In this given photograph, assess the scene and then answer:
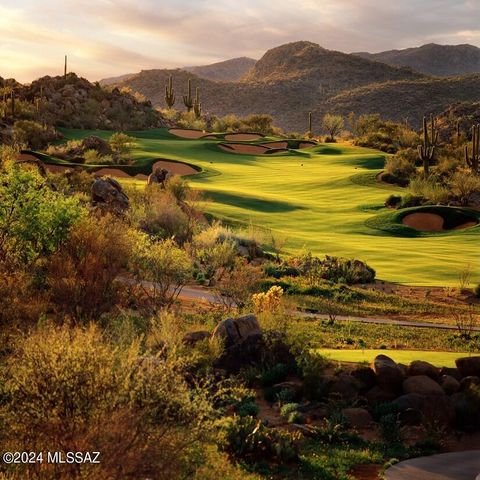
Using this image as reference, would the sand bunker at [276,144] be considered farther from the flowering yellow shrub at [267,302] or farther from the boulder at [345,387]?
the boulder at [345,387]

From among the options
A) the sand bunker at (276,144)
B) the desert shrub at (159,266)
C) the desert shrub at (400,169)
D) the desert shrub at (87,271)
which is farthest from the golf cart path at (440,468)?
the sand bunker at (276,144)

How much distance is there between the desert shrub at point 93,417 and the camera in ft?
26.0

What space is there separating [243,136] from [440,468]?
68296mm

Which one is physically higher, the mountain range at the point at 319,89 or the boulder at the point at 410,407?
the mountain range at the point at 319,89

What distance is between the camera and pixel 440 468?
11.9 m

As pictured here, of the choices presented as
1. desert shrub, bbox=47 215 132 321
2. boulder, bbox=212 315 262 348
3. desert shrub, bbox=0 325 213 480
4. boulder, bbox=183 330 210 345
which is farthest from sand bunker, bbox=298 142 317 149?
desert shrub, bbox=0 325 213 480

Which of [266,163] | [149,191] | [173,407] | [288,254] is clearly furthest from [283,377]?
[266,163]

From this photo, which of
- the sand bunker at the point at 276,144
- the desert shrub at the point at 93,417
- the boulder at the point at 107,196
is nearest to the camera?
the desert shrub at the point at 93,417

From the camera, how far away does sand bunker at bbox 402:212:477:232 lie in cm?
3962

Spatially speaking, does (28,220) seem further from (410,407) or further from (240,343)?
(410,407)

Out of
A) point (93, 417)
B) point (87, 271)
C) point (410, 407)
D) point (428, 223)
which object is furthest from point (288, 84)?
point (93, 417)

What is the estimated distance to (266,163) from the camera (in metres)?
65.5

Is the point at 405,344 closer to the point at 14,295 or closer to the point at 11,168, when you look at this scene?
the point at 14,295

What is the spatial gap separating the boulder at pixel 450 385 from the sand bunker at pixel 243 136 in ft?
207
